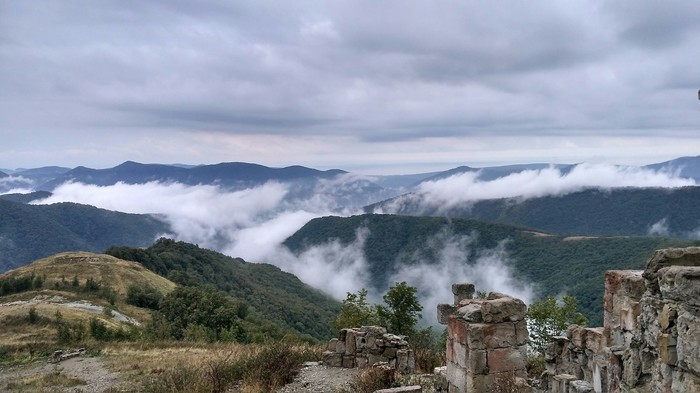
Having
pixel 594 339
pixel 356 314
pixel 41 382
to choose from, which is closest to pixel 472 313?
pixel 594 339

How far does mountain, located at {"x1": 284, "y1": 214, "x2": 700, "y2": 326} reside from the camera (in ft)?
329

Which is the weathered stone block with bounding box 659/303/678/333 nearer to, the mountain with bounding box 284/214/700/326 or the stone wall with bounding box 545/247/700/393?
the stone wall with bounding box 545/247/700/393

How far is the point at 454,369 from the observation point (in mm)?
10594

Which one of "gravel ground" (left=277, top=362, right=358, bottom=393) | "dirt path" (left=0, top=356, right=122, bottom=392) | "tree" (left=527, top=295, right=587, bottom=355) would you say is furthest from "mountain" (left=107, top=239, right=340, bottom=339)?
"gravel ground" (left=277, top=362, right=358, bottom=393)

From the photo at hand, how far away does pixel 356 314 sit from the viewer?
30656mm

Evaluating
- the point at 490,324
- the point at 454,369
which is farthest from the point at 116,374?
the point at 490,324

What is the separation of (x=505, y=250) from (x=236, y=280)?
84.4 m

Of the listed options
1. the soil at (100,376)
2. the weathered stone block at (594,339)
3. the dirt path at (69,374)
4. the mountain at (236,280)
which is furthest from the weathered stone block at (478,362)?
the mountain at (236,280)

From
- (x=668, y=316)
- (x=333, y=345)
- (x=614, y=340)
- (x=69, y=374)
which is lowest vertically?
(x=69, y=374)

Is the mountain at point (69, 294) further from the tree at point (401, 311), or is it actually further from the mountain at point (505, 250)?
the mountain at point (505, 250)

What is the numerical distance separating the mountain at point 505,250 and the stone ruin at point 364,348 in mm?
57411

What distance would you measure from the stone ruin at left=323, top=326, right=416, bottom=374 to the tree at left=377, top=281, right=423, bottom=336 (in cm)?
1160

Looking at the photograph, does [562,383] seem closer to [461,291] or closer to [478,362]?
[478,362]

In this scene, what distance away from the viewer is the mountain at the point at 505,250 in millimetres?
100312
